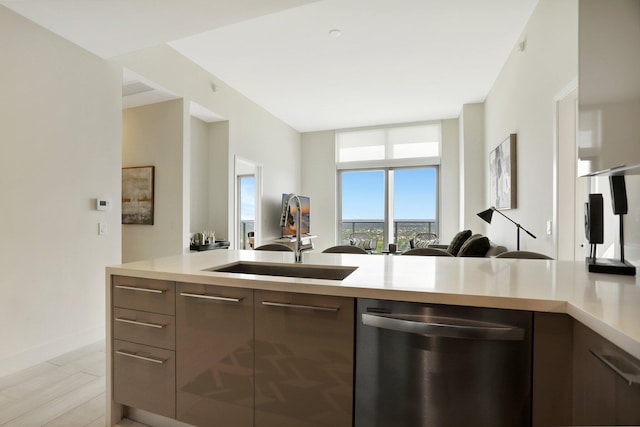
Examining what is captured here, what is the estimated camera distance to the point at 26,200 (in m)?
2.31

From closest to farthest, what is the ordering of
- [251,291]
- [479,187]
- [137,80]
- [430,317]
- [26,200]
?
1. [430,317]
2. [251,291]
3. [26,200]
4. [137,80]
5. [479,187]

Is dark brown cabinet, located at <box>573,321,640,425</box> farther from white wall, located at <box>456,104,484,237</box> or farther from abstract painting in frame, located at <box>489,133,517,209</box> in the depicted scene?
white wall, located at <box>456,104,484,237</box>

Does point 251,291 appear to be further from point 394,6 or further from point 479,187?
point 479,187

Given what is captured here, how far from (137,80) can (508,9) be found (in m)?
3.86

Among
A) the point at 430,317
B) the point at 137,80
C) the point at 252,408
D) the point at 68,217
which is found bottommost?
the point at 252,408

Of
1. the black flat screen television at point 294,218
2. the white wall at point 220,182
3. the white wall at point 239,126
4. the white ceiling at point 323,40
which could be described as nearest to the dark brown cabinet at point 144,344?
the white ceiling at point 323,40

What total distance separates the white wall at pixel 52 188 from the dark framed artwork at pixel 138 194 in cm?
89

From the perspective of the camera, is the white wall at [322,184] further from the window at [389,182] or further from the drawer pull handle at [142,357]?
the drawer pull handle at [142,357]

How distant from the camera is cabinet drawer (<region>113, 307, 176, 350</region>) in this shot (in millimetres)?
1456

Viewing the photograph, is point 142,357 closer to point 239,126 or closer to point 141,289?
point 141,289

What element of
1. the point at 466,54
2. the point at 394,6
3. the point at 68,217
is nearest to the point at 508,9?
the point at 466,54

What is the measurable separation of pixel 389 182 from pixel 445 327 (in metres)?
5.86

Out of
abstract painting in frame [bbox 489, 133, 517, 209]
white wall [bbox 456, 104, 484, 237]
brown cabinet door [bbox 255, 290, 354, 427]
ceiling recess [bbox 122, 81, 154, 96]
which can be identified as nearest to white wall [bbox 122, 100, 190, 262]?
ceiling recess [bbox 122, 81, 154, 96]

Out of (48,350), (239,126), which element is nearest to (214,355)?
(48,350)
